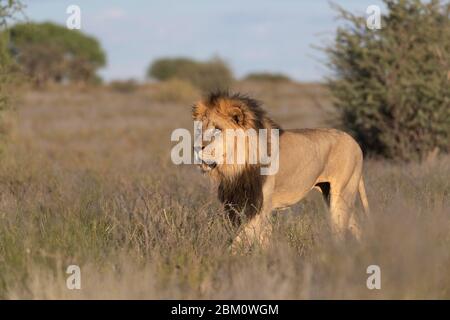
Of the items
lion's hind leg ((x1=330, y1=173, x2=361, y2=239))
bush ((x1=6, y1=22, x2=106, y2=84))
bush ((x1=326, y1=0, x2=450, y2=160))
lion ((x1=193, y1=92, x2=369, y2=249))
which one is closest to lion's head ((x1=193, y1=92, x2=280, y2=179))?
lion ((x1=193, y1=92, x2=369, y2=249))

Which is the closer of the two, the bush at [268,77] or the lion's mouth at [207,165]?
the lion's mouth at [207,165]

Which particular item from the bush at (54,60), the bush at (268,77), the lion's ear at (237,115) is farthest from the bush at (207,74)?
the lion's ear at (237,115)

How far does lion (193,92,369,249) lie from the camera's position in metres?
5.43

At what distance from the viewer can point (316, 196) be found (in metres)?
8.02

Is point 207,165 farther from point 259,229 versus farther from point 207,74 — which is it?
point 207,74

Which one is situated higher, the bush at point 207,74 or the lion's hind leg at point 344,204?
the bush at point 207,74

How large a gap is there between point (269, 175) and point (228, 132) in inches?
23.4

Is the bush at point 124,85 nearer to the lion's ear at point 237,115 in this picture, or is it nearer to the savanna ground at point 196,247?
the savanna ground at point 196,247

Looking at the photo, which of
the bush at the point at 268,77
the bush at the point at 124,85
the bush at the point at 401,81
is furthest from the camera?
the bush at the point at 268,77

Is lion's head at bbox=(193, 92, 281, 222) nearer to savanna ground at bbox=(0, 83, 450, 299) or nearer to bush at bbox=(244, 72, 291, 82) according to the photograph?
savanna ground at bbox=(0, 83, 450, 299)

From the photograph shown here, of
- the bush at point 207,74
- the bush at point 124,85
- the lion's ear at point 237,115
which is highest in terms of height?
the bush at point 207,74

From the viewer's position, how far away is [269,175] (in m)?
5.81

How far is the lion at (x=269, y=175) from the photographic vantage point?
543 cm
